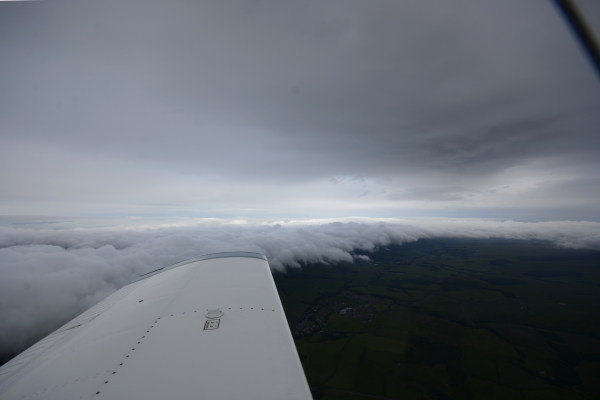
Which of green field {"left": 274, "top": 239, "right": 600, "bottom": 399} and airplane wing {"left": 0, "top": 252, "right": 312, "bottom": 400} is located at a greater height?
airplane wing {"left": 0, "top": 252, "right": 312, "bottom": 400}

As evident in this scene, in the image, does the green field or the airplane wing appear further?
the green field

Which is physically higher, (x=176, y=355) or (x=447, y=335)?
(x=176, y=355)

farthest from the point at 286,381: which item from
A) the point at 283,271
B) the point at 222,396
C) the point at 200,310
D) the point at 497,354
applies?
the point at 283,271

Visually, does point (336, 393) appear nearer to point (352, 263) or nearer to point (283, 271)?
point (283, 271)

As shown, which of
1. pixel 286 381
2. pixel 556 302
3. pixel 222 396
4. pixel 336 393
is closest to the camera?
pixel 222 396

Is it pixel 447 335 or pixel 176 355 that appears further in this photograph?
pixel 447 335
